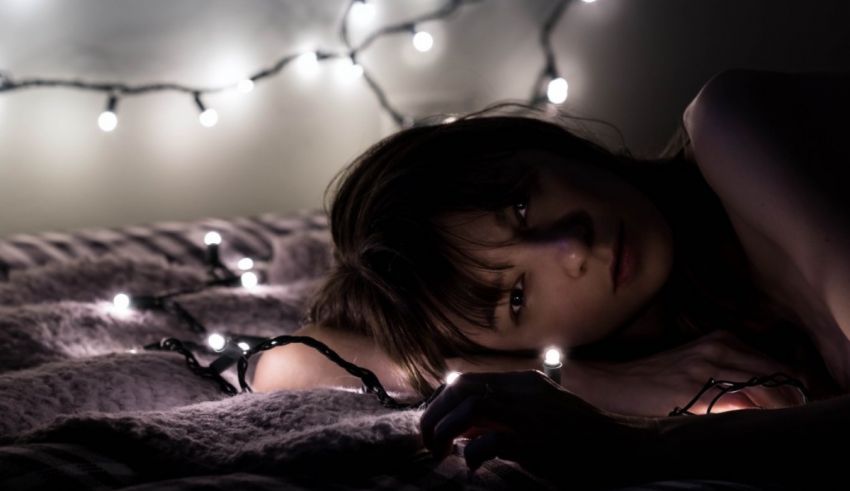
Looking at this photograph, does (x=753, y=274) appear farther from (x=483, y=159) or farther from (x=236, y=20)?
(x=236, y=20)

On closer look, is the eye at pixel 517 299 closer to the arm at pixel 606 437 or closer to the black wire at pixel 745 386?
the black wire at pixel 745 386

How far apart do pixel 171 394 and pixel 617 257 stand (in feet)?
1.83

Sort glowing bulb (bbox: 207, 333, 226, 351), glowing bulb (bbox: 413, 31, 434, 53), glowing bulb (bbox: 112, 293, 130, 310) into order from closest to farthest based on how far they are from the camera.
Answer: glowing bulb (bbox: 207, 333, 226, 351) → glowing bulb (bbox: 112, 293, 130, 310) → glowing bulb (bbox: 413, 31, 434, 53)

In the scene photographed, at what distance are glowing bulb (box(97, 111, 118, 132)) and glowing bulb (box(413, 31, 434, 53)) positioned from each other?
2.12 ft

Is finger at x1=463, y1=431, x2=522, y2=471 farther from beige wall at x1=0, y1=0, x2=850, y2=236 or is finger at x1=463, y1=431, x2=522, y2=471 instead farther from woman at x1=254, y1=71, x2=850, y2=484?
beige wall at x1=0, y1=0, x2=850, y2=236

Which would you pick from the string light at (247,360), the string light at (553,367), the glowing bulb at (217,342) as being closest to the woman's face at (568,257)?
the string light at (247,360)

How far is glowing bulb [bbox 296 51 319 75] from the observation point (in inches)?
81.4

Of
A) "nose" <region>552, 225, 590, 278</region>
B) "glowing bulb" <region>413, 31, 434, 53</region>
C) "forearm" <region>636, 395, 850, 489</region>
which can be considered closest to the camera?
"forearm" <region>636, 395, 850, 489</region>

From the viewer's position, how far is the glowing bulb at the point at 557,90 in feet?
6.38

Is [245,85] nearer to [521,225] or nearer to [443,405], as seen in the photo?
[521,225]

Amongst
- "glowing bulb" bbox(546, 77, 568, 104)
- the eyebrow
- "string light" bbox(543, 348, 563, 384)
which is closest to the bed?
"string light" bbox(543, 348, 563, 384)

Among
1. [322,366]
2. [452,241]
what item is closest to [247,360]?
[322,366]

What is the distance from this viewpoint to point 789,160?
966 millimetres

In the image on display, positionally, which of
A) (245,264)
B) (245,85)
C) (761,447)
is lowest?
(761,447)
